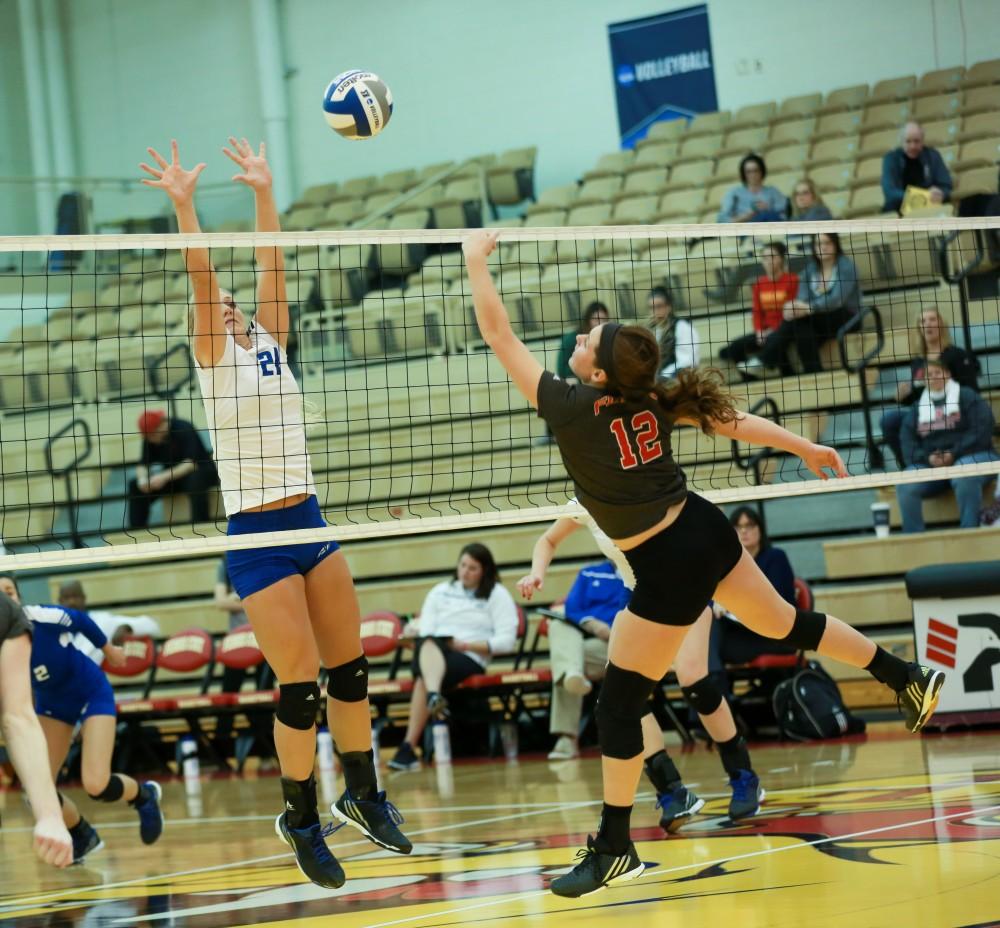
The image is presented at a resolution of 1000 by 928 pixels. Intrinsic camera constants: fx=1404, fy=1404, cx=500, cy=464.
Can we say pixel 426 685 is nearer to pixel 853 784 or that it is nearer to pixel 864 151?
pixel 853 784

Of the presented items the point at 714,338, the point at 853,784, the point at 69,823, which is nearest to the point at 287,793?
the point at 69,823

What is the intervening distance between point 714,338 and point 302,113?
9308mm

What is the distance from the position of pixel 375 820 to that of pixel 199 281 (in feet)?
6.77

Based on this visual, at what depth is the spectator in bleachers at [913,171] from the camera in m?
11.6

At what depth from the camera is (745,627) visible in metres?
9.48

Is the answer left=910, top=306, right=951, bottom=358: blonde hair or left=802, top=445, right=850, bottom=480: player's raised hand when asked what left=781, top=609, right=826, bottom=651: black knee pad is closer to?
left=802, top=445, right=850, bottom=480: player's raised hand

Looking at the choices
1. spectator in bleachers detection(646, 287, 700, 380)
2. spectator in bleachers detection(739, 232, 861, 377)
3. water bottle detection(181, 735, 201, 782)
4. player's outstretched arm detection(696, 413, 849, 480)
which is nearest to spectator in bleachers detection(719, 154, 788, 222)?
spectator in bleachers detection(739, 232, 861, 377)

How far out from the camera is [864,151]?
45.2ft

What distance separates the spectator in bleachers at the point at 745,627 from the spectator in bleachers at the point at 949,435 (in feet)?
4.42

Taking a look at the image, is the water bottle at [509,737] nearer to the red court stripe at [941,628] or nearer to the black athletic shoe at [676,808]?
the red court stripe at [941,628]

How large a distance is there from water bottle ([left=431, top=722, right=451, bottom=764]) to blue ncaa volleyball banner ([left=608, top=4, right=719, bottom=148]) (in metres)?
9.27

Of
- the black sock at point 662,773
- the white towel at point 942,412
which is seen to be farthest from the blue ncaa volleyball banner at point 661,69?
the black sock at point 662,773

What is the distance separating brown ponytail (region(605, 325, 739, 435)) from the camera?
4363 mm

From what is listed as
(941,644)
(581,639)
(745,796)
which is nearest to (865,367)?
(941,644)
